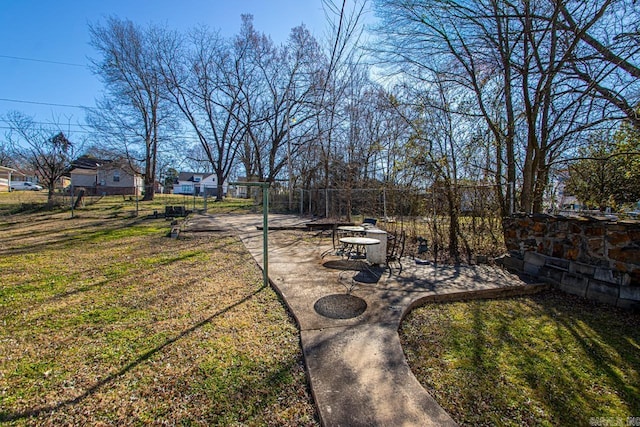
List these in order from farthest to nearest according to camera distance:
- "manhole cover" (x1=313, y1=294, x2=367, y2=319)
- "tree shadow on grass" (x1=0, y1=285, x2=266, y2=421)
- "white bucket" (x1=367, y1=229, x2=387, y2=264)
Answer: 1. "white bucket" (x1=367, y1=229, x2=387, y2=264)
2. "manhole cover" (x1=313, y1=294, x2=367, y2=319)
3. "tree shadow on grass" (x1=0, y1=285, x2=266, y2=421)

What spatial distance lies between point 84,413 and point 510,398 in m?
2.75

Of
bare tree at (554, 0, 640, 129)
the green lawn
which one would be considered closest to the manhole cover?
the green lawn

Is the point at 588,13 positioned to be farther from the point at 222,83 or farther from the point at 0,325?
the point at 222,83

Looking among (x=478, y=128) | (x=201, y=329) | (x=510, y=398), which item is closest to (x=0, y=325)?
(x=201, y=329)

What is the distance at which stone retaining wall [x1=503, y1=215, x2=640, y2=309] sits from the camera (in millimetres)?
3471

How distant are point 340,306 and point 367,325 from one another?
0.51 meters

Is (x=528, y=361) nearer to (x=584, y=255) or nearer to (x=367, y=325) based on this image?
(x=367, y=325)

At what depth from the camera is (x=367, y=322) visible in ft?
9.50

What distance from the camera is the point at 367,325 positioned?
2.83 metres

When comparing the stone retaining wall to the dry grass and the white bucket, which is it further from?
the dry grass

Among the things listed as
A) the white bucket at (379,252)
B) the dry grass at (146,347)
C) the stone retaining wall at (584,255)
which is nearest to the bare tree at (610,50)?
the stone retaining wall at (584,255)

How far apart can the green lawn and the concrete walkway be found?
185 millimetres

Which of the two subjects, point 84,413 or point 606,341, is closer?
point 84,413

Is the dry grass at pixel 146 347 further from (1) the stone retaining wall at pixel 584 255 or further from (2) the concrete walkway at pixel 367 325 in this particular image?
(1) the stone retaining wall at pixel 584 255
